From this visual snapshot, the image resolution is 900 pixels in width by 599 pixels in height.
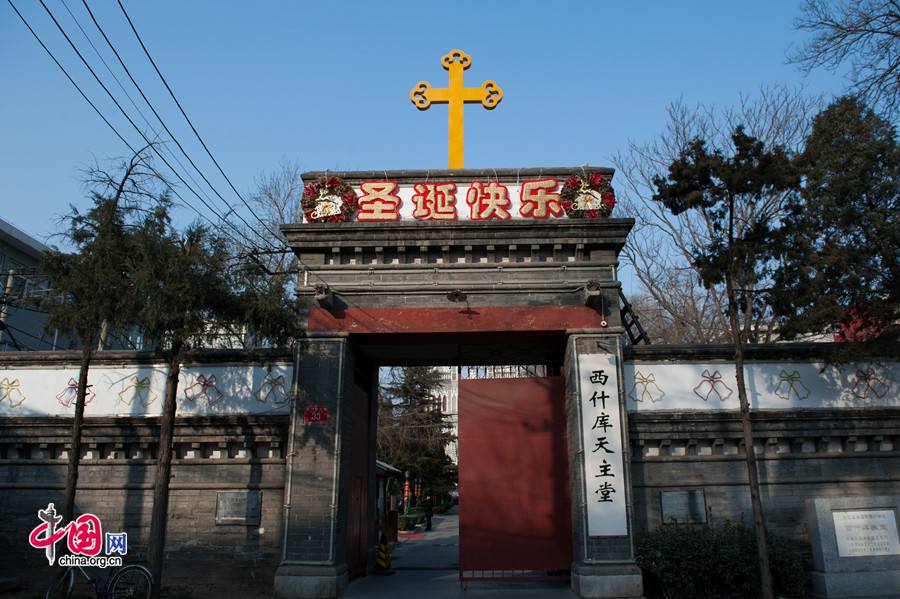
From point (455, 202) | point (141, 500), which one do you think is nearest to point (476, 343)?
point (455, 202)

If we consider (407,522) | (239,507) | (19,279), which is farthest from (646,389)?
(19,279)

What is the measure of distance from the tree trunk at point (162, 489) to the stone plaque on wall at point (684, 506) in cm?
900

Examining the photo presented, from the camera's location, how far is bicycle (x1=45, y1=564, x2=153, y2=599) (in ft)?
32.6

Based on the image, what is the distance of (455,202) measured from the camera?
13.8 meters

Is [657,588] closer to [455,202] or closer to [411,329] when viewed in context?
[411,329]

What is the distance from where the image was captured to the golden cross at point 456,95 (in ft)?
49.2

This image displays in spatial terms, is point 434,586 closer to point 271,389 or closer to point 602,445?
point 602,445

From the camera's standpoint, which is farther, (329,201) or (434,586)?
(329,201)

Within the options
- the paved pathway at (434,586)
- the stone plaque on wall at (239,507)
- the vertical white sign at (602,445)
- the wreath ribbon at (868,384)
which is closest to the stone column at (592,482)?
the vertical white sign at (602,445)

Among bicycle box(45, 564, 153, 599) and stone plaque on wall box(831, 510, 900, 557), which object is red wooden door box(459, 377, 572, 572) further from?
bicycle box(45, 564, 153, 599)

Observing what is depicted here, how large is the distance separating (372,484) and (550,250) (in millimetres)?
7257

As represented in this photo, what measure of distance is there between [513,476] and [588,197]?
6056 millimetres

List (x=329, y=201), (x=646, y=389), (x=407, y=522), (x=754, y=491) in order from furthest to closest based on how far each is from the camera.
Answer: (x=407, y=522) → (x=329, y=201) → (x=646, y=389) → (x=754, y=491)

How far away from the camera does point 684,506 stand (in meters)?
12.5
